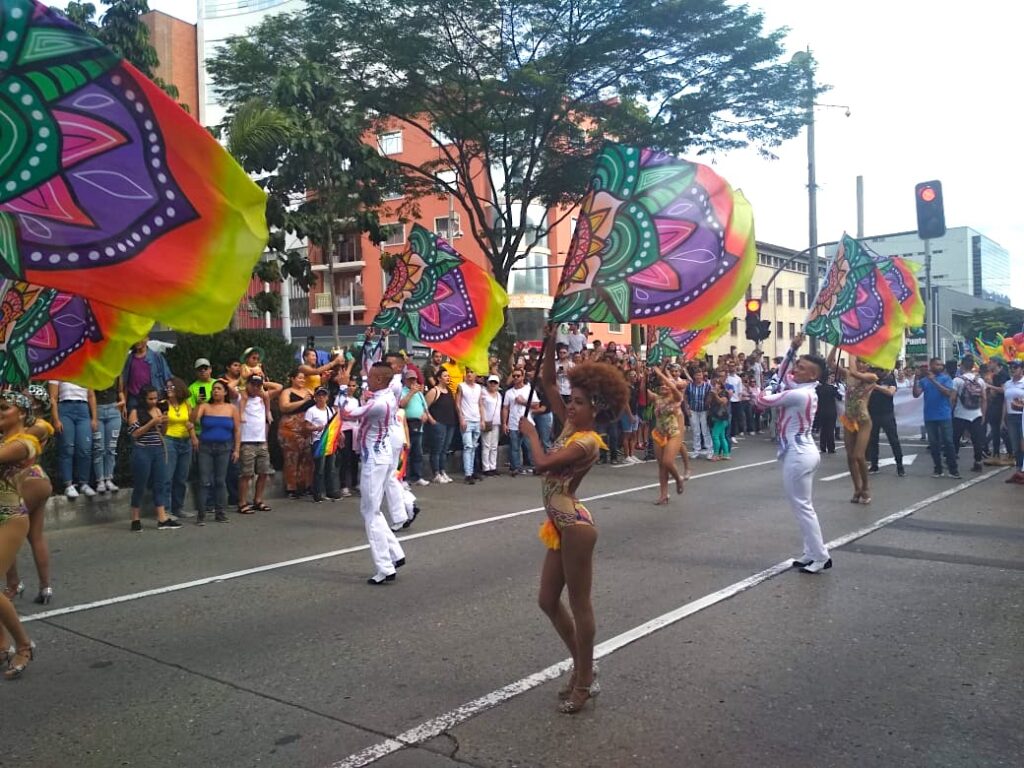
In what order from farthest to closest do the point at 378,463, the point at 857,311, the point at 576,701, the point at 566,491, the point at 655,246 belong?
the point at 857,311 → the point at 378,463 → the point at 655,246 → the point at 566,491 → the point at 576,701

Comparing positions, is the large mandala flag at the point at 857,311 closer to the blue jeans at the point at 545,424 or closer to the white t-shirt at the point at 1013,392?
the white t-shirt at the point at 1013,392

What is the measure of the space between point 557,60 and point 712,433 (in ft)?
27.4

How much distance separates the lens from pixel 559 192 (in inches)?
821

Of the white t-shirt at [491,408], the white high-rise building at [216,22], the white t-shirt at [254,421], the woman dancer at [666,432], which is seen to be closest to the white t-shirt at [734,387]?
the white t-shirt at [491,408]

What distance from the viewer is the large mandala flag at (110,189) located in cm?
455

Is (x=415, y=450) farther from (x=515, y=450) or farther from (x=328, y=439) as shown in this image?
(x=328, y=439)

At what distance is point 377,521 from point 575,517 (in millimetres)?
3111

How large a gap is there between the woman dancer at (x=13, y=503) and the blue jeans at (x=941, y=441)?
12.9 meters

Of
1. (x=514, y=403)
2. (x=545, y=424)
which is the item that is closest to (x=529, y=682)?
(x=514, y=403)

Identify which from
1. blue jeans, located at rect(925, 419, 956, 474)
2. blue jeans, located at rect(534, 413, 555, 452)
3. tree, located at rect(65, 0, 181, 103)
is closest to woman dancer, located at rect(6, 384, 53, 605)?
blue jeans, located at rect(534, 413, 555, 452)

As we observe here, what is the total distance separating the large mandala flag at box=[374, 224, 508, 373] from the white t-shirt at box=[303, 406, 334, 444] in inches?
69.8

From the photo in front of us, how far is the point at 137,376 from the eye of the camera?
11.5m

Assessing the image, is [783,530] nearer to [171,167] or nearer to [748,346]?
[171,167]

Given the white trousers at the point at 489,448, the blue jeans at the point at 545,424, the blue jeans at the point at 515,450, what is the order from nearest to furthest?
the white trousers at the point at 489,448
the blue jeans at the point at 515,450
the blue jeans at the point at 545,424
